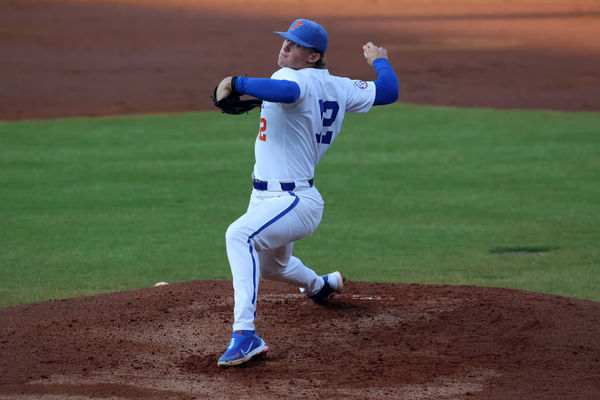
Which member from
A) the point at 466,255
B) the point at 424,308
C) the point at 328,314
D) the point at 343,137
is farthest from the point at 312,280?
the point at 343,137

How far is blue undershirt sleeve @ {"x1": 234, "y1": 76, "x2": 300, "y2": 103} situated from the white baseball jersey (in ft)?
0.46

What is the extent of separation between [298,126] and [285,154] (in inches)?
6.5

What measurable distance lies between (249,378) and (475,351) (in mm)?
1338

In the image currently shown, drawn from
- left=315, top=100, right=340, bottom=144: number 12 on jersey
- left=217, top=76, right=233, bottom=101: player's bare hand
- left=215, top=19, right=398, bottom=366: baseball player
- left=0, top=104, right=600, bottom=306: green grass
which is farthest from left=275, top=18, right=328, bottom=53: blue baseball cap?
left=0, top=104, right=600, bottom=306: green grass

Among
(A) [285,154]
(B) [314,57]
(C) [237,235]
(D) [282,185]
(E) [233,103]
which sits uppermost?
(B) [314,57]

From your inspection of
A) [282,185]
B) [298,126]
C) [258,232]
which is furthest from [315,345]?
[298,126]

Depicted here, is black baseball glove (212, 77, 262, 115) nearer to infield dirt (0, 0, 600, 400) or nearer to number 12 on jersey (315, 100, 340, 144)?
number 12 on jersey (315, 100, 340, 144)

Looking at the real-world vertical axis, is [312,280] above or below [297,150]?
below

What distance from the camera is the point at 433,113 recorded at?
51.9 feet

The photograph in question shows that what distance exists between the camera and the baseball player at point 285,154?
475 centimetres

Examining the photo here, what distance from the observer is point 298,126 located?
16.3 feet

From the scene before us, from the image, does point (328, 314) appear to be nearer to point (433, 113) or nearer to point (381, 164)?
point (381, 164)

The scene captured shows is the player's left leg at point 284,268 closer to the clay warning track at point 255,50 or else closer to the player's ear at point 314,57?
the player's ear at point 314,57

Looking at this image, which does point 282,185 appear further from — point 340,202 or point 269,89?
point 340,202
